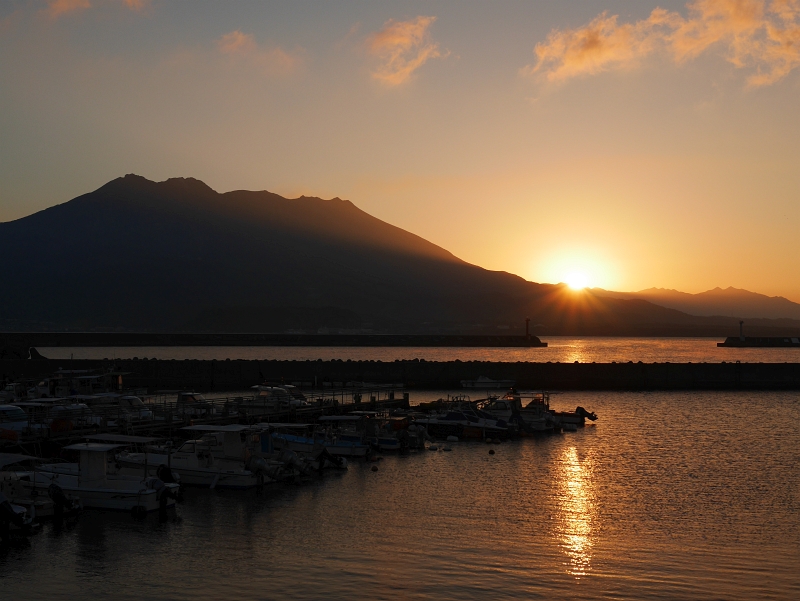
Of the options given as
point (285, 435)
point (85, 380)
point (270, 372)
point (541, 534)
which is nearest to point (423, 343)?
point (270, 372)

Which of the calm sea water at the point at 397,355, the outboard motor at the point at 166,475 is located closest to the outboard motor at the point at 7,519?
the outboard motor at the point at 166,475

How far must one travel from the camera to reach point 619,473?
34719mm

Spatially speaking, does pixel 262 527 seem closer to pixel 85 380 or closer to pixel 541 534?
pixel 541 534

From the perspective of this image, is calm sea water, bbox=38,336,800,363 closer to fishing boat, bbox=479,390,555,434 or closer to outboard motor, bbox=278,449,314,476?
fishing boat, bbox=479,390,555,434

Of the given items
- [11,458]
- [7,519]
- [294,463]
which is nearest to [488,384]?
[294,463]

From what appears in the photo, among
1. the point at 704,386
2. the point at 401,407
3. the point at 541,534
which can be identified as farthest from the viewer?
the point at 704,386

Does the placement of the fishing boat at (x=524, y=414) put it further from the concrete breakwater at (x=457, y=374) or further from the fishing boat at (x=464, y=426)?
the concrete breakwater at (x=457, y=374)

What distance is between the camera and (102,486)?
26.2 meters

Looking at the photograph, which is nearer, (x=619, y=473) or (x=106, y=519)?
(x=106, y=519)

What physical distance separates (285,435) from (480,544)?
14.8 m

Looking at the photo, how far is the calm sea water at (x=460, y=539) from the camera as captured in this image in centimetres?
1961

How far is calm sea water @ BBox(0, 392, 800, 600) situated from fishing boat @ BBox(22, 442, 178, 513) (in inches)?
20.8

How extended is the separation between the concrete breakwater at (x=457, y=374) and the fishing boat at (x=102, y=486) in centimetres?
4966

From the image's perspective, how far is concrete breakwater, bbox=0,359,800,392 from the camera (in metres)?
77.8
